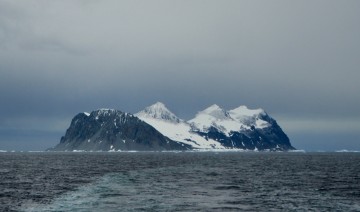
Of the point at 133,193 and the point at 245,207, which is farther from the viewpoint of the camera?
the point at 133,193

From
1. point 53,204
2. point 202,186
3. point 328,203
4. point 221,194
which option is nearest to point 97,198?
point 53,204

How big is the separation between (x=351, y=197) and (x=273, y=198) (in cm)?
1377

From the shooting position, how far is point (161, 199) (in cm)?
7331

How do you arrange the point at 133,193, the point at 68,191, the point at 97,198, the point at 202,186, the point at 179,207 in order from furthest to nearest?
the point at 202,186, the point at 68,191, the point at 133,193, the point at 97,198, the point at 179,207

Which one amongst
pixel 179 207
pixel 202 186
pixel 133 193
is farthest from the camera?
pixel 202 186

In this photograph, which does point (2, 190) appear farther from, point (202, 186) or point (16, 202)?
point (202, 186)

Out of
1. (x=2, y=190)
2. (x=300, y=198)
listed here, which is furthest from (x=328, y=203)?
(x=2, y=190)

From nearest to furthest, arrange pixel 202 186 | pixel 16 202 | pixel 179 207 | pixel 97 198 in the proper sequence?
pixel 179 207 < pixel 16 202 < pixel 97 198 < pixel 202 186

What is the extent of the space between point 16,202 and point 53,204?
19.9ft

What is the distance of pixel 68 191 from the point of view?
8706cm

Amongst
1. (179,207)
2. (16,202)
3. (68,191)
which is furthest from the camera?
(68,191)

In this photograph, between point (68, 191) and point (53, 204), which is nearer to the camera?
point (53, 204)

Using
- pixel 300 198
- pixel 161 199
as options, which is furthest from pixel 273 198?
pixel 161 199

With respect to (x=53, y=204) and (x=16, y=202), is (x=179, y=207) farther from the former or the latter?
(x=16, y=202)
